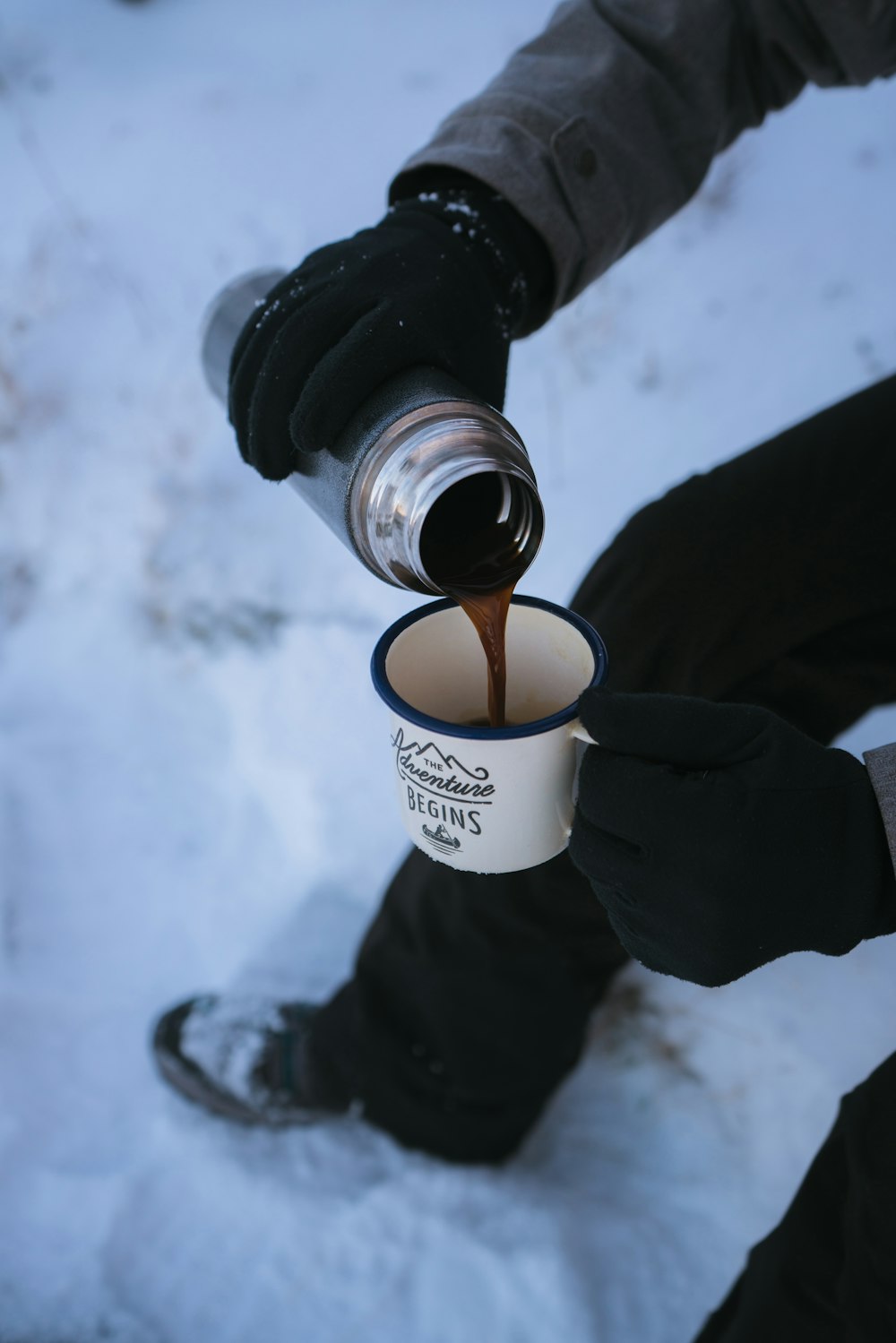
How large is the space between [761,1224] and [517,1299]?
0.34 meters

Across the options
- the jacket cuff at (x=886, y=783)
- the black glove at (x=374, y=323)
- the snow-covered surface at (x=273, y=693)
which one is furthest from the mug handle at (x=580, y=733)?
the snow-covered surface at (x=273, y=693)

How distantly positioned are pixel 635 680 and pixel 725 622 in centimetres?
12

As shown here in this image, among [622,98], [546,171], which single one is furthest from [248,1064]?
[622,98]

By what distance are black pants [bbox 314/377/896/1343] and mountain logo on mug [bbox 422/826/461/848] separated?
313 mm

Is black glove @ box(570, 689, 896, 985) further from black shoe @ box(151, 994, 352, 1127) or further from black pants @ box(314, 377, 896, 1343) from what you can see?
black shoe @ box(151, 994, 352, 1127)

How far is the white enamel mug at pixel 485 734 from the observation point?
28.5 inches

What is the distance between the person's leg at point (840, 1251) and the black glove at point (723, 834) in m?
0.21

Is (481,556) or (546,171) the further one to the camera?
(546,171)

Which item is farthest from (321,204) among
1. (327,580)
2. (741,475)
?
→ (741,475)

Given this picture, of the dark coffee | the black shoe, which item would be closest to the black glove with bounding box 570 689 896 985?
the dark coffee

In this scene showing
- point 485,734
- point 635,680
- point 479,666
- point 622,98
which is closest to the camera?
point 485,734

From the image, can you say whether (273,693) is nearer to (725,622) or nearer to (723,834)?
(725,622)

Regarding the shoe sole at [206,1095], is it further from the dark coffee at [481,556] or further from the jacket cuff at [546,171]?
the jacket cuff at [546,171]

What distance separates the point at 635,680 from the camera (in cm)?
104
